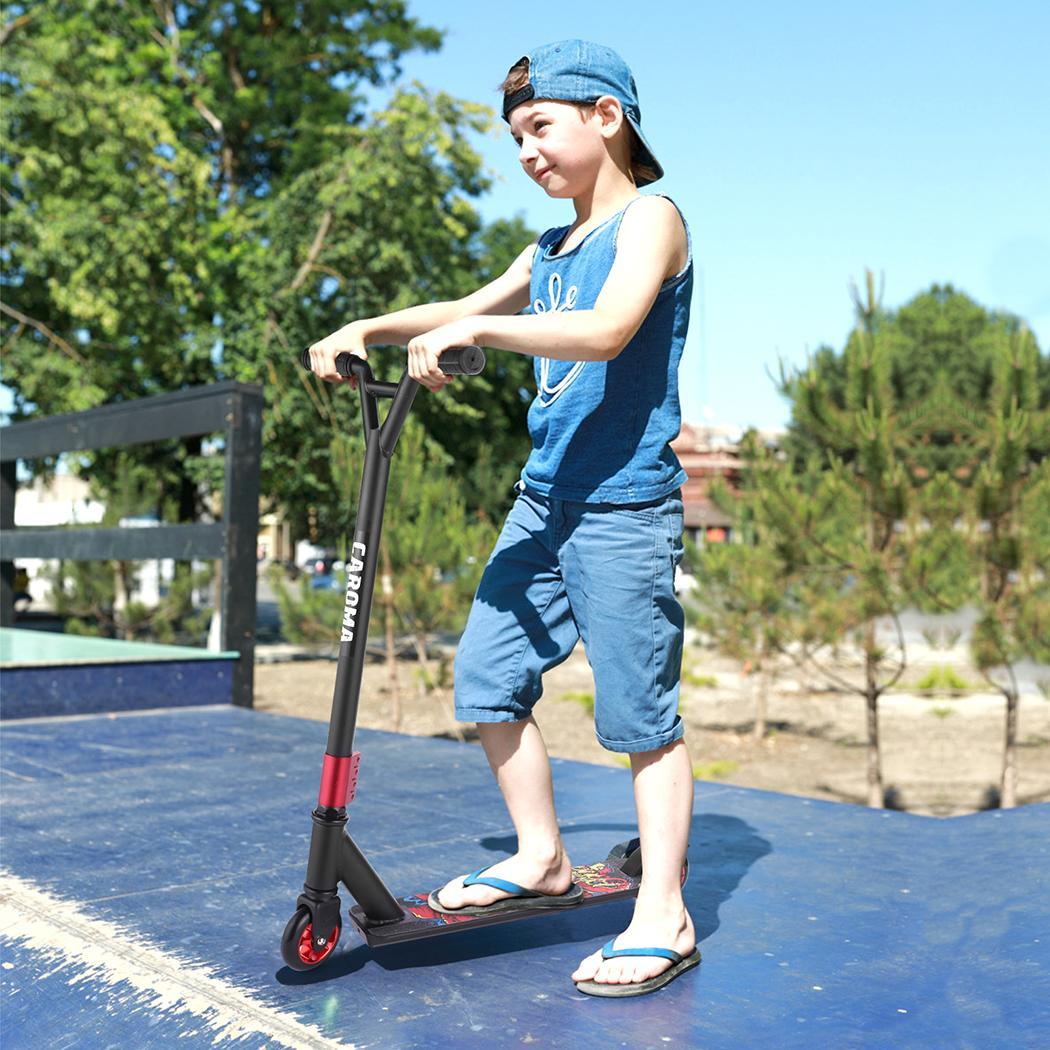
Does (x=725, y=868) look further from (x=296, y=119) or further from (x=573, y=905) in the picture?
(x=296, y=119)

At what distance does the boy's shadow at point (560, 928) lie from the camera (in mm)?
1835

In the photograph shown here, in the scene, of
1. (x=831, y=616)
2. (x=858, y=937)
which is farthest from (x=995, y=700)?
(x=858, y=937)

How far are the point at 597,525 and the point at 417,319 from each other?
0.53 meters

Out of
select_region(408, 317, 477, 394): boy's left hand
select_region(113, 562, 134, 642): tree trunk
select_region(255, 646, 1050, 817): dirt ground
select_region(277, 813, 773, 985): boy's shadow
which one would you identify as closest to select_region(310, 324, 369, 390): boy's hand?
select_region(408, 317, 477, 394): boy's left hand

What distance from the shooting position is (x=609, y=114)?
1.88m

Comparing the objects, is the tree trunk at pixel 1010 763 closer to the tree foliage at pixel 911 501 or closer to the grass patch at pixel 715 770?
the tree foliage at pixel 911 501

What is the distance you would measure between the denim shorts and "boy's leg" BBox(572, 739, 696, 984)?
0.05 metres

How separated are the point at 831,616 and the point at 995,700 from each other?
20.6 ft

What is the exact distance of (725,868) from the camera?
2.40 m

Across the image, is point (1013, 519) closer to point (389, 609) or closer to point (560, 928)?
point (389, 609)

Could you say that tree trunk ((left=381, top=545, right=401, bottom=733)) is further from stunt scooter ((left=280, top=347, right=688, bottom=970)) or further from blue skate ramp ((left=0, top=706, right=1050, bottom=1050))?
stunt scooter ((left=280, top=347, right=688, bottom=970))

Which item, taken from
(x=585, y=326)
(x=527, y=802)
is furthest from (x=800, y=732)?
(x=585, y=326)

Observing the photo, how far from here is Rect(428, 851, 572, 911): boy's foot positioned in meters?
1.90

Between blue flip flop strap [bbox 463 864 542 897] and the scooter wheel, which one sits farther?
blue flip flop strap [bbox 463 864 542 897]
